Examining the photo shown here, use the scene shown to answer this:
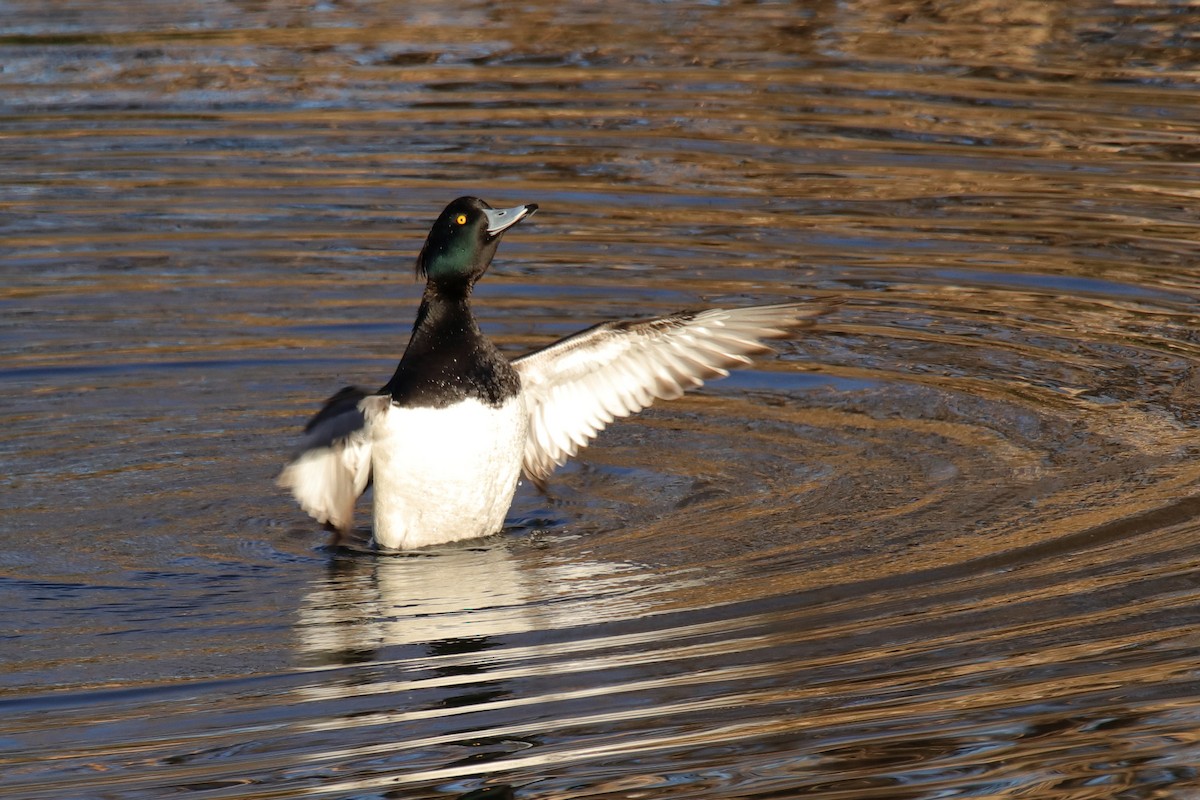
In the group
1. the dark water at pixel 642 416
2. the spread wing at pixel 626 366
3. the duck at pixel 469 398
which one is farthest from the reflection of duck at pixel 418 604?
the spread wing at pixel 626 366

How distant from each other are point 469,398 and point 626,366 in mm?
893

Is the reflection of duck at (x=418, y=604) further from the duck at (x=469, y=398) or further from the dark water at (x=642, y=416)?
the duck at (x=469, y=398)

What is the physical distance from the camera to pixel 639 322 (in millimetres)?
7074

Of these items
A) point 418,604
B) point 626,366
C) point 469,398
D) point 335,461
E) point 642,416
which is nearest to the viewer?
point 418,604

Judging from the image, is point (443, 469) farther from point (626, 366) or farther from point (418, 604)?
point (626, 366)

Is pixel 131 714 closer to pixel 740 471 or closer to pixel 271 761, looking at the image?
pixel 271 761

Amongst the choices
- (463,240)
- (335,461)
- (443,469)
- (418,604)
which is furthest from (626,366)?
(418,604)

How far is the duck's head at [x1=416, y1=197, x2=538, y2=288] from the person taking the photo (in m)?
7.02

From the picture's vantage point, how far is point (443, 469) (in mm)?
6836

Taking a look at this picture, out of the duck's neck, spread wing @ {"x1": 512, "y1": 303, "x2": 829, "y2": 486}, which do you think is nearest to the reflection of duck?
the duck's neck

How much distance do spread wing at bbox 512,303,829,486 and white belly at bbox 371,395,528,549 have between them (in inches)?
14.5

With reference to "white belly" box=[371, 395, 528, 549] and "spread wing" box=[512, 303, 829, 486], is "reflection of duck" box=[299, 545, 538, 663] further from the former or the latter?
"spread wing" box=[512, 303, 829, 486]

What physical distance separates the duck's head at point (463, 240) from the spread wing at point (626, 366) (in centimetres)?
41

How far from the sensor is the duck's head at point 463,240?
23.0 feet
